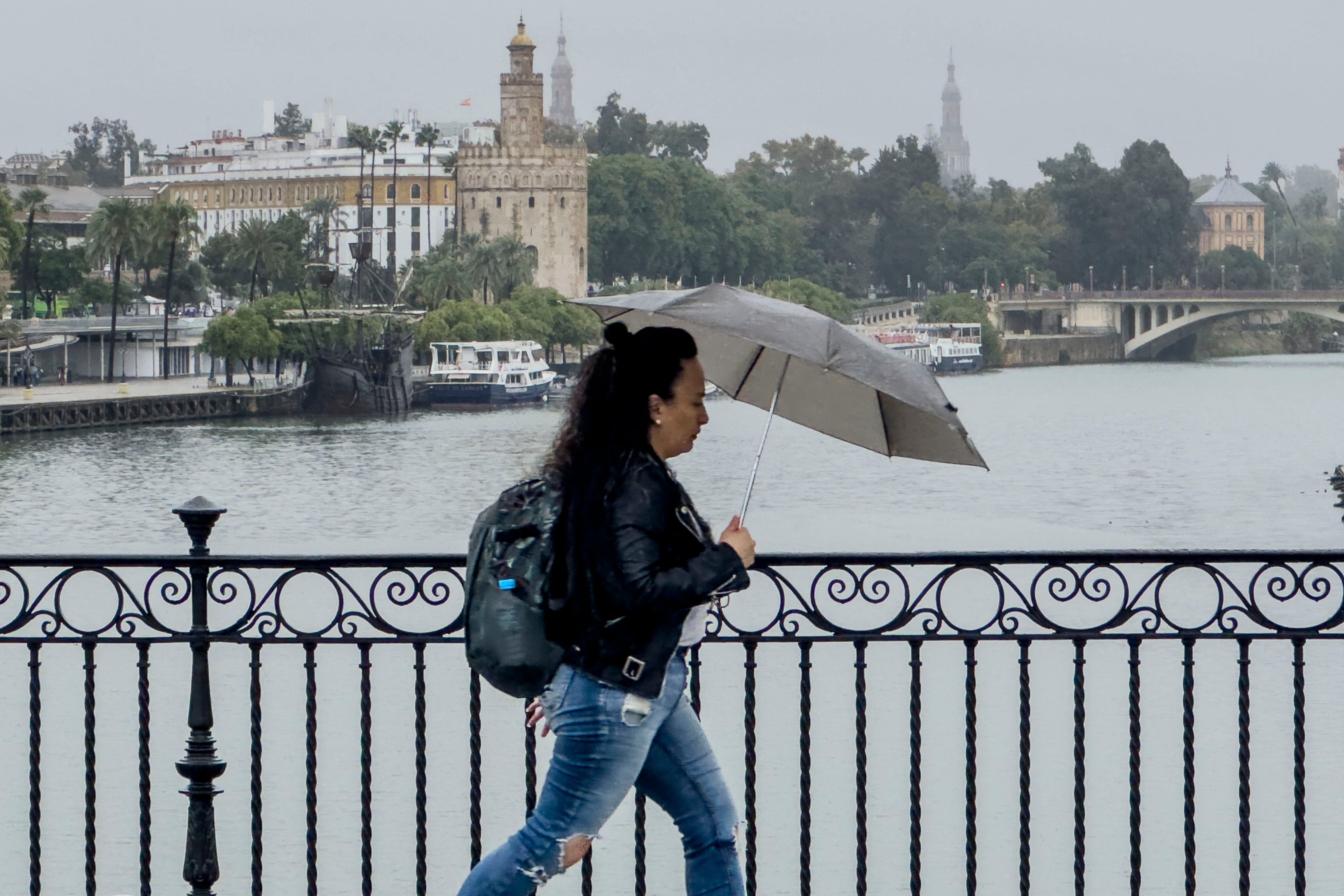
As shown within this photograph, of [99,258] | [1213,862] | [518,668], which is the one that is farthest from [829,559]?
[99,258]

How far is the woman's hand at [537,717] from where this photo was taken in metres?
3.65

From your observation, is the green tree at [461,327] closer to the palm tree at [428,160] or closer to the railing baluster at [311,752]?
the palm tree at [428,160]

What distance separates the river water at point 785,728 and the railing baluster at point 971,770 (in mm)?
4583

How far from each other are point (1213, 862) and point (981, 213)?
320ft

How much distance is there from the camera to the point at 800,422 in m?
4.56

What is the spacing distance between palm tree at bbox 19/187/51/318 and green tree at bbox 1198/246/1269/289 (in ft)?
206

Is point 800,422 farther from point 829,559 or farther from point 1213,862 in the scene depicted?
point 1213,862

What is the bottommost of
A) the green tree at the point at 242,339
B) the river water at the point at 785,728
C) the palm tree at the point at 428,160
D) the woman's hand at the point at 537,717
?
the river water at the point at 785,728

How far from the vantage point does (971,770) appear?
468cm

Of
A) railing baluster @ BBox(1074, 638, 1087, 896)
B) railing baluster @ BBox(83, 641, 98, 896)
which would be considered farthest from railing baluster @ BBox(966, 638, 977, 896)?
railing baluster @ BBox(83, 641, 98, 896)

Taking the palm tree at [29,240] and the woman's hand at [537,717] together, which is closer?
the woman's hand at [537,717]

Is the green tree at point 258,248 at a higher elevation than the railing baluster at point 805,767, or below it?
higher

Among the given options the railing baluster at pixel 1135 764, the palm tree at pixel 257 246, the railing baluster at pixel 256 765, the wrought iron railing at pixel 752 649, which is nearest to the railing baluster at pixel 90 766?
the wrought iron railing at pixel 752 649

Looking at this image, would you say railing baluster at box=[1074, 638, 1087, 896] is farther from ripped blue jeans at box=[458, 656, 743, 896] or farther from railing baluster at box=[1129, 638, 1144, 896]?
ripped blue jeans at box=[458, 656, 743, 896]
